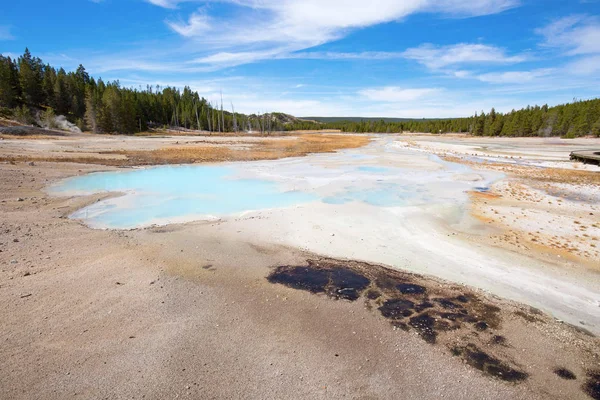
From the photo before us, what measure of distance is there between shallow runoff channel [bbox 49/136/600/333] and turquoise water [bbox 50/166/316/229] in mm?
46

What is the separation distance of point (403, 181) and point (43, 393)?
21.4m

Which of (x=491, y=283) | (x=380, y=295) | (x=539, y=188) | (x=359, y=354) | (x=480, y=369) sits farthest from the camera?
(x=539, y=188)

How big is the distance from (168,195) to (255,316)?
12.7 metres

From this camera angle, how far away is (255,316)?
603cm

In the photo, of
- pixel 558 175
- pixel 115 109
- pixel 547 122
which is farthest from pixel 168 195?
pixel 547 122

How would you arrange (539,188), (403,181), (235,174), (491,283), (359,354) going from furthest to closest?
(235,174) → (403,181) → (539,188) → (491,283) → (359,354)

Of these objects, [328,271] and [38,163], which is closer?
[328,271]

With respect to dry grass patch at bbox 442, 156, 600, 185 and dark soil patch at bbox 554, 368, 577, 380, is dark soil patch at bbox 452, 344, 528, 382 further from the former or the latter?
dry grass patch at bbox 442, 156, 600, 185

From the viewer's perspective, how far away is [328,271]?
26.4 ft

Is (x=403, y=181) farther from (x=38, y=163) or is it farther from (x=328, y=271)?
(x=38, y=163)

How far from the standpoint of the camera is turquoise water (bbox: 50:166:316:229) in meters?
12.7

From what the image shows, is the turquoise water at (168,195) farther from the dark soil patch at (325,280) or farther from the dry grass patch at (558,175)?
the dry grass patch at (558,175)

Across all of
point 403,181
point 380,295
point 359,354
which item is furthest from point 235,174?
point 359,354

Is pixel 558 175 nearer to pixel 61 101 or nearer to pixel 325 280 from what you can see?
pixel 325 280
